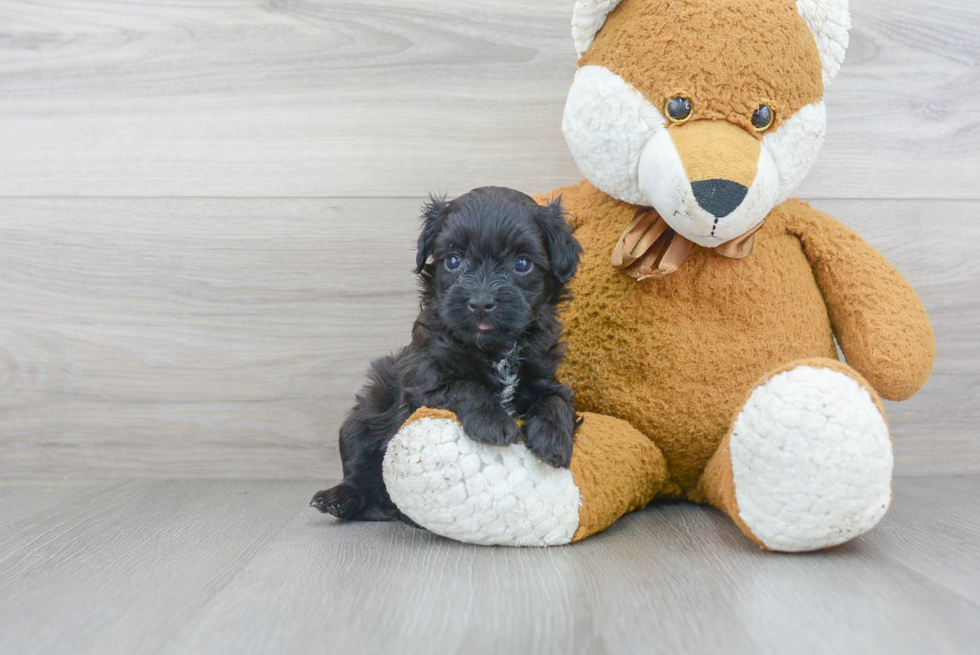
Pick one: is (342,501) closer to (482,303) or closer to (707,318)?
(482,303)

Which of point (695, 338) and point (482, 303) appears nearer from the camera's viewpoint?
point (482, 303)

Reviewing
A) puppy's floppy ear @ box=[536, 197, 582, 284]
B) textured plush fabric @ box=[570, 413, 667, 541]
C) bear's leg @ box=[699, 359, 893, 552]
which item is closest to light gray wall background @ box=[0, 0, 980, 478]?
puppy's floppy ear @ box=[536, 197, 582, 284]

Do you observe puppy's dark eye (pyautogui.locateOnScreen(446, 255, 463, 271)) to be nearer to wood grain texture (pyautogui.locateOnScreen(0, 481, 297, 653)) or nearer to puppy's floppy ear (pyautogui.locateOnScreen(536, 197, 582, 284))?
puppy's floppy ear (pyautogui.locateOnScreen(536, 197, 582, 284))

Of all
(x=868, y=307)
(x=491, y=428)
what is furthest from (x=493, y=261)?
(x=868, y=307)

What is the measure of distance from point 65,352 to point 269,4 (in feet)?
3.51

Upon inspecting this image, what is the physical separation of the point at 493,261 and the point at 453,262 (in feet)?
0.26

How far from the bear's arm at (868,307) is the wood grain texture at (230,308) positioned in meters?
0.45

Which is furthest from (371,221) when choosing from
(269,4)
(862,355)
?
A: (862,355)

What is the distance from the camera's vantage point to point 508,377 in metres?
1.44

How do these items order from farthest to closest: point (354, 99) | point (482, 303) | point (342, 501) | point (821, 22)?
point (354, 99)
point (342, 501)
point (821, 22)
point (482, 303)

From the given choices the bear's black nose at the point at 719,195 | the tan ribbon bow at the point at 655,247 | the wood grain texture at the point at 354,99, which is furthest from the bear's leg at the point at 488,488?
the wood grain texture at the point at 354,99

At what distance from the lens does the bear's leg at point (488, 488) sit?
129 cm

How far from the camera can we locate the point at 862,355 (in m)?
1.54

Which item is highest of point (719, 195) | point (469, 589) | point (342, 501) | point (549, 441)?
point (719, 195)
